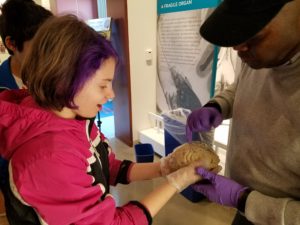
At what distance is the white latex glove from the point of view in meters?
0.99

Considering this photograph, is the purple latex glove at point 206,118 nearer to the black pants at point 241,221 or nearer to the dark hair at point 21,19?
the black pants at point 241,221

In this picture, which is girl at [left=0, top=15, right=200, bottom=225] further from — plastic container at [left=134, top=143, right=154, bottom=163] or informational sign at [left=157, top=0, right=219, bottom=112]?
informational sign at [left=157, top=0, right=219, bottom=112]

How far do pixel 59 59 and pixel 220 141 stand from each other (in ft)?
5.97

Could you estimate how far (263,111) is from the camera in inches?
32.0

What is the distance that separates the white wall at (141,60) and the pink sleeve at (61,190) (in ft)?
7.06

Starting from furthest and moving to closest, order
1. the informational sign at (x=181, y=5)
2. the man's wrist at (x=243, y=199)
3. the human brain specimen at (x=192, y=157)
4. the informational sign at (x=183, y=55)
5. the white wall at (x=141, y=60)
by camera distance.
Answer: the white wall at (x=141, y=60) < the informational sign at (x=183, y=55) < the informational sign at (x=181, y=5) < the human brain specimen at (x=192, y=157) < the man's wrist at (x=243, y=199)

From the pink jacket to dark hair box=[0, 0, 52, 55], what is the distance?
1.67ft

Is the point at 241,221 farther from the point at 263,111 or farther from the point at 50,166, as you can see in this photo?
the point at 50,166

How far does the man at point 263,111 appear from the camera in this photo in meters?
0.61

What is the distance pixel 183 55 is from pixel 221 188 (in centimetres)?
168

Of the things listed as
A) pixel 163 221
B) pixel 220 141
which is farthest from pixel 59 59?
pixel 220 141

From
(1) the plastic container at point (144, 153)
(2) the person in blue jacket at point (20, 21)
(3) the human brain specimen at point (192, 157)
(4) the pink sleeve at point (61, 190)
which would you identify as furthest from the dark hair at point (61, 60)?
(1) the plastic container at point (144, 153)

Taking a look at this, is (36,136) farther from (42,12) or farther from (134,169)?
(42,12)

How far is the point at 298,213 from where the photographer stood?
26.7 inches
